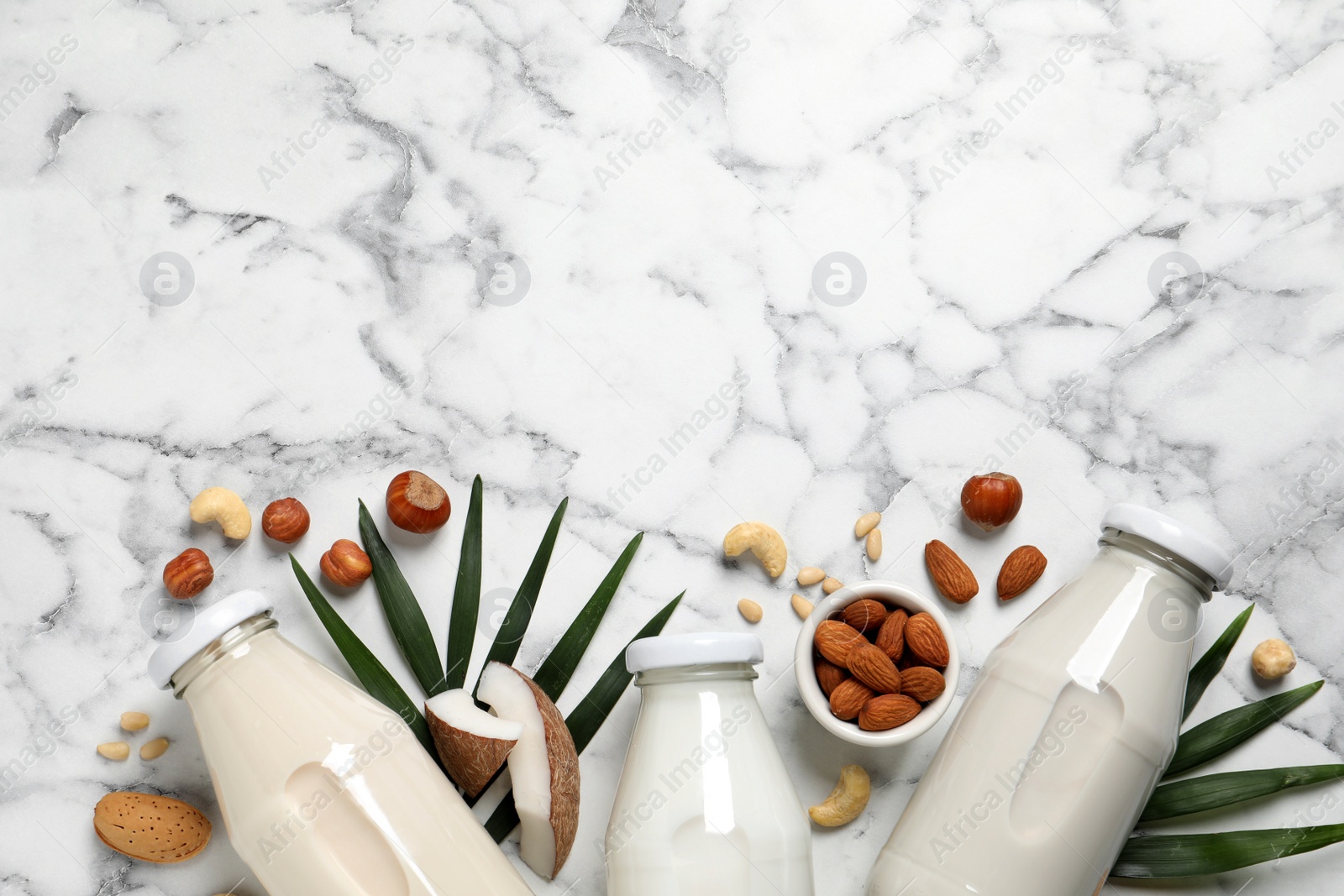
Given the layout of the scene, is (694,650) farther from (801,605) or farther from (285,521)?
(285,521)

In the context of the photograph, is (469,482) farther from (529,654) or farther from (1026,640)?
(1026,640)

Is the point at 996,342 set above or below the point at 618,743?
above

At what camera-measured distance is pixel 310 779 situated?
0.76 meters

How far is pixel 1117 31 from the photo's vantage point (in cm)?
101

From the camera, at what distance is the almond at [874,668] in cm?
86

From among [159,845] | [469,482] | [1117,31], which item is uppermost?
[1117,31]

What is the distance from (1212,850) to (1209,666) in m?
0.18

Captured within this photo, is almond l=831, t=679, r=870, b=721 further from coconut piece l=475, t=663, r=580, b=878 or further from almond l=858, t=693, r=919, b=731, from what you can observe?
coconut piece l=475, t=663, r=580, b=878

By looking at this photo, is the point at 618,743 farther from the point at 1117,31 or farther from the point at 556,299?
the point at 1117,31

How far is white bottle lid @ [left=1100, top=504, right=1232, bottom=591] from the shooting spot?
31.3 inches

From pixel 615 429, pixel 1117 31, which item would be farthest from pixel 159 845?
pixel 1117 31

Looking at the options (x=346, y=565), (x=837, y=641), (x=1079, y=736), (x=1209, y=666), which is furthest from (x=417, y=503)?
(x=1209, y=666)

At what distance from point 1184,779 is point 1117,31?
830mm

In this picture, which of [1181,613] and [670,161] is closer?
[1181,613]
